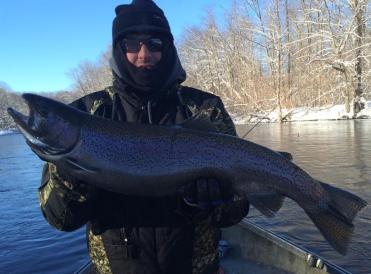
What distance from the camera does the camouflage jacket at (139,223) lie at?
253 cm

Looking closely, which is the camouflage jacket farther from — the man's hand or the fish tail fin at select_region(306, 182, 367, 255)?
the fish tail fin at select_region(306, 182, 367, 255)

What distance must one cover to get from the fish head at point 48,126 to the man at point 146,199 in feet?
0.42

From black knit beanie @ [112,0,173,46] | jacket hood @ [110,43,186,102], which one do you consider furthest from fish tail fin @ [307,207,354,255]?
black knit beanie @ [112,0,173,46]

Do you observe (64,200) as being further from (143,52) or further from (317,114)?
(317,114)

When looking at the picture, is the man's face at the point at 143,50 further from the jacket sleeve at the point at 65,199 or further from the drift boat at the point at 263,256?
the drift boat at the point at 263,256

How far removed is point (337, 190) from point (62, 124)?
1519 millimetres

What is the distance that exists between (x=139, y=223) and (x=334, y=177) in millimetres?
11412

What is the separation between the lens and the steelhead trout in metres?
2.39

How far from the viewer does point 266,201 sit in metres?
2.64

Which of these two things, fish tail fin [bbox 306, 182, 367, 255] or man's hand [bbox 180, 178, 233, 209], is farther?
fish tail fin [bbox 306, 182, 367, 255]

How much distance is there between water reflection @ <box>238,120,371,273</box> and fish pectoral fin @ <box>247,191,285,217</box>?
480cm

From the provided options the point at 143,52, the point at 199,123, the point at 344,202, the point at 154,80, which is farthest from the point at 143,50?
the point at 344,202

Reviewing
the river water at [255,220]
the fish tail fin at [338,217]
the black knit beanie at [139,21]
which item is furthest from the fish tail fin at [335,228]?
the river water at [255,220]

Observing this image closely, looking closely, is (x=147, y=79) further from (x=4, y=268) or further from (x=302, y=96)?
(x=302, y=96)
